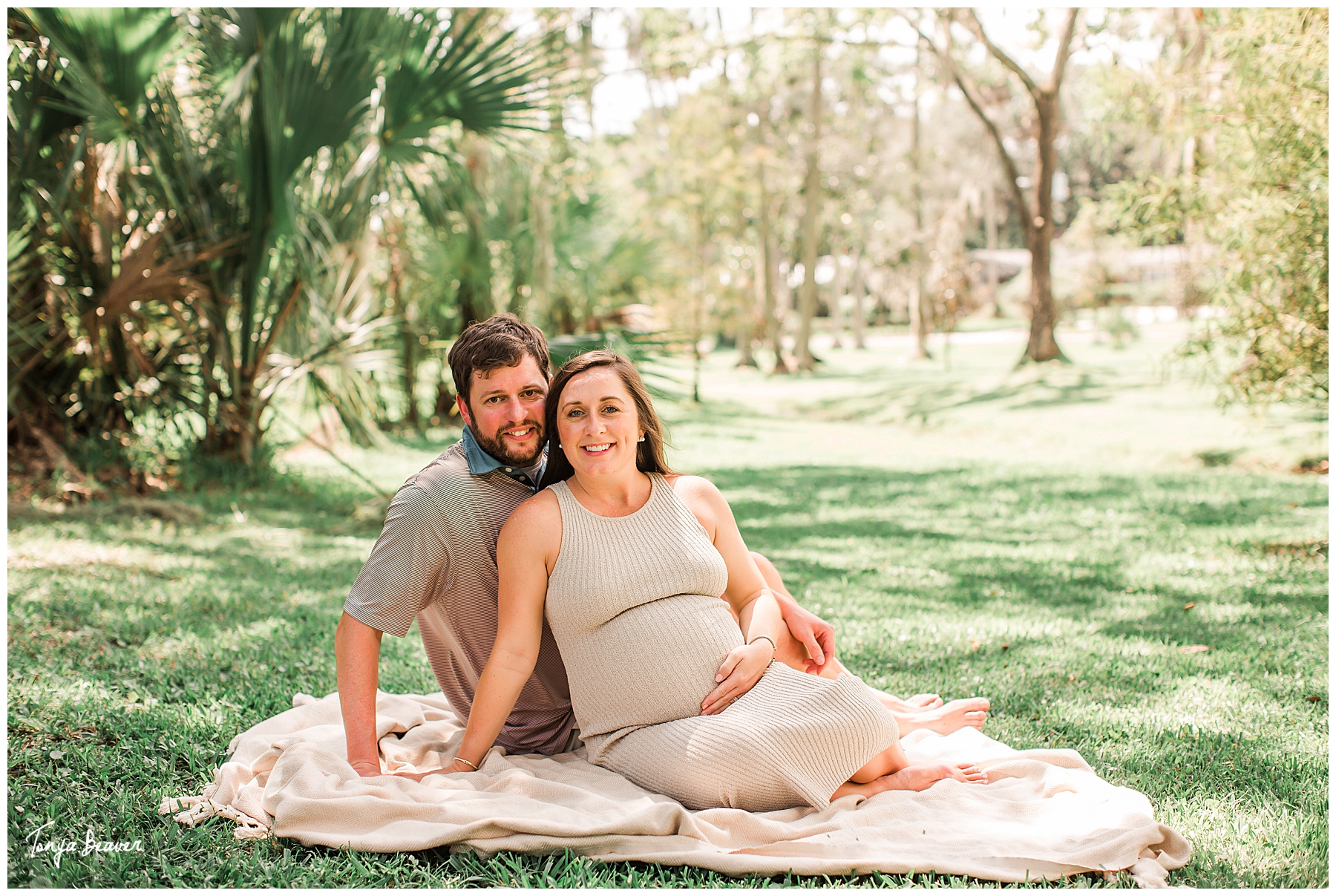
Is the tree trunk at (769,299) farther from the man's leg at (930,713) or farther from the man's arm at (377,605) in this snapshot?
the man's arm at (377,605)

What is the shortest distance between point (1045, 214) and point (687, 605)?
16.5 metres

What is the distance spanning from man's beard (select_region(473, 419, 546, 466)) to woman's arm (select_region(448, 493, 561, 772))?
0.23m

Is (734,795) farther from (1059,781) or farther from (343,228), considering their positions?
(343,228)

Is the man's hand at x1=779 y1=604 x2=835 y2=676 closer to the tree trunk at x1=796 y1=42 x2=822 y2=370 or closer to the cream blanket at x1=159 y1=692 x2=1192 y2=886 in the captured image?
the cream blanket at x1=159 y1=692 x2=1192 y2=886

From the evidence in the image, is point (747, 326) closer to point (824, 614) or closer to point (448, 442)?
point (448, 442)

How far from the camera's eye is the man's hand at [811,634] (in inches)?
122

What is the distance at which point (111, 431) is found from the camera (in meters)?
8.14

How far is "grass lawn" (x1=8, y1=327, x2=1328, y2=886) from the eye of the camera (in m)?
2.66

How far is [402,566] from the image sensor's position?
2.89 meters

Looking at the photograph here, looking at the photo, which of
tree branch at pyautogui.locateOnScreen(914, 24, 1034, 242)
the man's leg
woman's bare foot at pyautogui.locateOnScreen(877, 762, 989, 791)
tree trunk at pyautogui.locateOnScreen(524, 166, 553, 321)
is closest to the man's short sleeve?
the man's leg

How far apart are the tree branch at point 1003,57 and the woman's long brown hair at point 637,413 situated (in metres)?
15.3

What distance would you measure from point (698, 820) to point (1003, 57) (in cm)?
1628

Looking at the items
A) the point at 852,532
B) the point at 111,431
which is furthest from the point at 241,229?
the point at 852,532

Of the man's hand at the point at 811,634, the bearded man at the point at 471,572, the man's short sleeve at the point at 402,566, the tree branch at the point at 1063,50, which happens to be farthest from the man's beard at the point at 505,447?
the tree branch at the point at 1063,50
